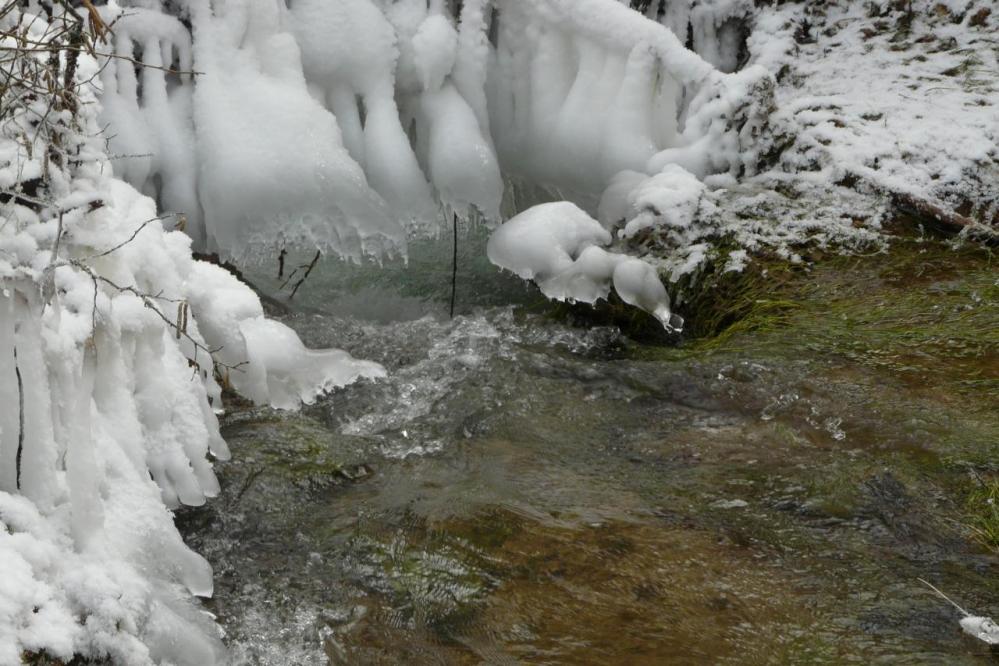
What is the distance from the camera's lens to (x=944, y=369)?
3771mm

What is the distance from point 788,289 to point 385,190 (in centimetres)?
197

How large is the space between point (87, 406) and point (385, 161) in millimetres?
2769

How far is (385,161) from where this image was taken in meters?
4.83

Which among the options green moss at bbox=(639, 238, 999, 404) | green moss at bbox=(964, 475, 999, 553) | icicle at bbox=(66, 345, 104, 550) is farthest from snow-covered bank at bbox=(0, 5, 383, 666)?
green moss at bbox=(639, 238, 999, 404)

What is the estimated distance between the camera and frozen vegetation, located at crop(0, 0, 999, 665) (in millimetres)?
2508

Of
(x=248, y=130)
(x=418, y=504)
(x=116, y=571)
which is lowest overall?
(x=418, y=504)

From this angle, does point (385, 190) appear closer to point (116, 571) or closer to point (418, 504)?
point (418, 504)

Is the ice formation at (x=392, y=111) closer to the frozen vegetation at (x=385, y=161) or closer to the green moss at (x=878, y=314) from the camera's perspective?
the frozen vegetation at (x=385, y=161)

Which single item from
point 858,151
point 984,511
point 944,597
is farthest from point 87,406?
point 858,151

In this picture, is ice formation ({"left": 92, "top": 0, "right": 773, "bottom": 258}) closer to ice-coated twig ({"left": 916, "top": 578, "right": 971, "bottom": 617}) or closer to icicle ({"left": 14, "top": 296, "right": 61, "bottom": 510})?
icicle ({"left": 14, "top": 296, "right": 61, "bottom": 510})

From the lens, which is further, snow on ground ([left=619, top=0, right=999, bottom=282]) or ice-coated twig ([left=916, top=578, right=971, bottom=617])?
snow on ground ([left=619, top=0, right=999, bottom=282])

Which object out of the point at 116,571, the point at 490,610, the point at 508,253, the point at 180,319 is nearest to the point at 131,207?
the point at 180,319

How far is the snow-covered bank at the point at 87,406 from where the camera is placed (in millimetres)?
2053

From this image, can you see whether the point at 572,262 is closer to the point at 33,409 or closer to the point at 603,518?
the point at 603,518
